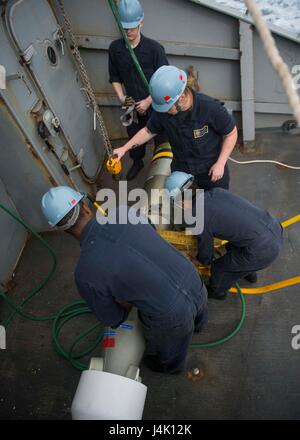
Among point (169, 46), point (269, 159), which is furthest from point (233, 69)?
point (269, 159)

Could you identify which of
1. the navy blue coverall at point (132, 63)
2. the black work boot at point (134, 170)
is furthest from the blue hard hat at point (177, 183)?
the black work boot at point (134, 170)

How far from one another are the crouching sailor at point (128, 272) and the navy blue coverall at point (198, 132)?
806 mm

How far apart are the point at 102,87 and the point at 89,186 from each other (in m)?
1.09

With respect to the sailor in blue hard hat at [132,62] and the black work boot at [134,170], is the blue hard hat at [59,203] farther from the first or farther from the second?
the black work boot at [134,170]

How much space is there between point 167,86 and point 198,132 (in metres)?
0.40

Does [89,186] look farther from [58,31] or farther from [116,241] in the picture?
[116,241]

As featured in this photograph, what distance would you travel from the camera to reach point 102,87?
11.5ft

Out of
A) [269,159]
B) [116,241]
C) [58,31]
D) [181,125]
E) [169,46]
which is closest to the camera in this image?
[116,241]

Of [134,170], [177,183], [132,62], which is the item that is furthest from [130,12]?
[134,170]

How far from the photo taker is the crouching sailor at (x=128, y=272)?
1455 millimetres

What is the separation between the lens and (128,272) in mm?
1450

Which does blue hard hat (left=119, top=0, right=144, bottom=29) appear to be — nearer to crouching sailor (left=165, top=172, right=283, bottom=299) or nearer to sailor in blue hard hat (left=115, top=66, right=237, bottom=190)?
sailor in blue hard hat (left=115, top=66, right=237, bottom=190)

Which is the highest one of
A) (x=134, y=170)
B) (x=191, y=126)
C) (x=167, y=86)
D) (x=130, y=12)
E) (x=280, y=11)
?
(x=130, y=12)

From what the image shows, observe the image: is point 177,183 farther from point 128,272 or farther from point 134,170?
point 134,170
